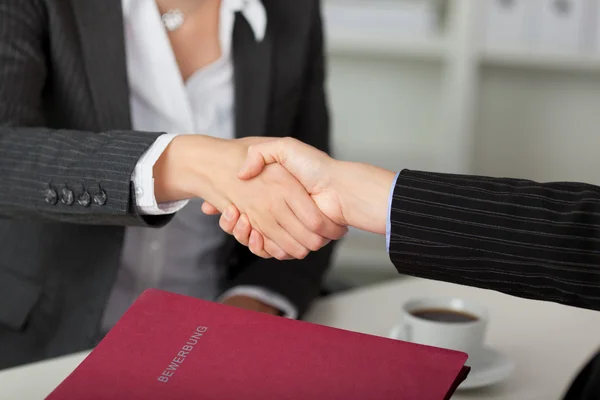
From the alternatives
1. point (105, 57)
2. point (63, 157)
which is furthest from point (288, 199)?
point (105, 57)

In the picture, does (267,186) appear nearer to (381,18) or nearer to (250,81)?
(250,81)

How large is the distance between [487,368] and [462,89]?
1.44m

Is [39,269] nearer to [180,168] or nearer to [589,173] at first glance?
[180,168]

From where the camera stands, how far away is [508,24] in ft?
7.13

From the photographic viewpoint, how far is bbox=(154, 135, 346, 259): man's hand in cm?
96

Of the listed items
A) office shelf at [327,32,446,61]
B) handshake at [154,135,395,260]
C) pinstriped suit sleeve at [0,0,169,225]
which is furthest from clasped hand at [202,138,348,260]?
office shelf at [327,32,446,61]

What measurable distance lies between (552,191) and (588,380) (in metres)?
0.20

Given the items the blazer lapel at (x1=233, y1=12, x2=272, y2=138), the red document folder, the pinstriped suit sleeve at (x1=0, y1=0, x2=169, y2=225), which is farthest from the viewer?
the blazer lapel at (x1=233, y1=12, x2=272, y2=138)

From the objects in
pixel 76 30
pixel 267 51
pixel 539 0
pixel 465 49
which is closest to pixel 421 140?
pixel 465 49

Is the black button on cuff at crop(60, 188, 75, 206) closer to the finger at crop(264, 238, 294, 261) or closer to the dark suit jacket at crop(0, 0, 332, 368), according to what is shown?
the dark suit jacket at crop(0, 0, 332, 368)

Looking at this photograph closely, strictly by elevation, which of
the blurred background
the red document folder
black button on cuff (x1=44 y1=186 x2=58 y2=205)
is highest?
black button on cuff (x1=44 y1=186 x2=58 y2=205)

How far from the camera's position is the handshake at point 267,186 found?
95 cm

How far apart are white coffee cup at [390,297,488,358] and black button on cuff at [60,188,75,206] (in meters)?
0.41

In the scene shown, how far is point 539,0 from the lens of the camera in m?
2.12
